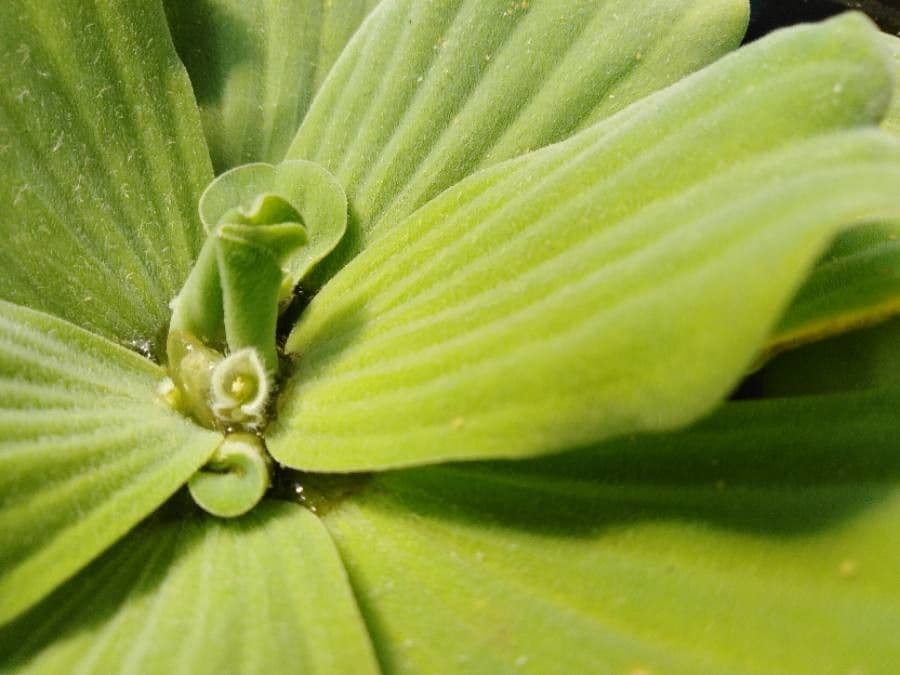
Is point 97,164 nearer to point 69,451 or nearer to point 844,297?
point 69,451

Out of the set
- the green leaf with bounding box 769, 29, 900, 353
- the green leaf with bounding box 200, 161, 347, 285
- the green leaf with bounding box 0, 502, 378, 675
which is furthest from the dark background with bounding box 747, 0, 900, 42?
the green leaf with bounding box 0, 502, 378, 675

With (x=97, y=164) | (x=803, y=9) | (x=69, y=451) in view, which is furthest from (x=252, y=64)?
(x=803, y=9)

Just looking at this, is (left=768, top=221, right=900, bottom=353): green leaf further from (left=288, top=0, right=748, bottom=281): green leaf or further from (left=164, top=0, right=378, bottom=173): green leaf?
(left=164, top=0, right=378, bottom=173): green leaf

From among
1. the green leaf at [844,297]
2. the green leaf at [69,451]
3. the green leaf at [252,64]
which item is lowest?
the green leaf at [844,297]

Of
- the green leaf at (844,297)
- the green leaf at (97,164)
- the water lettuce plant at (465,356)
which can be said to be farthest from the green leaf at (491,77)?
the green leaf at (844,297)

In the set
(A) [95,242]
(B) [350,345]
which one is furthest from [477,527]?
(A) [95,242]

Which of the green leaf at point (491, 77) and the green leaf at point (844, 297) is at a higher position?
the green leaf at point (491, 77)

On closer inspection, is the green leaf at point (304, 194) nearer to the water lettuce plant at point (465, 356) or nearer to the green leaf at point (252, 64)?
the water lettuce plant at point (465, 356)
